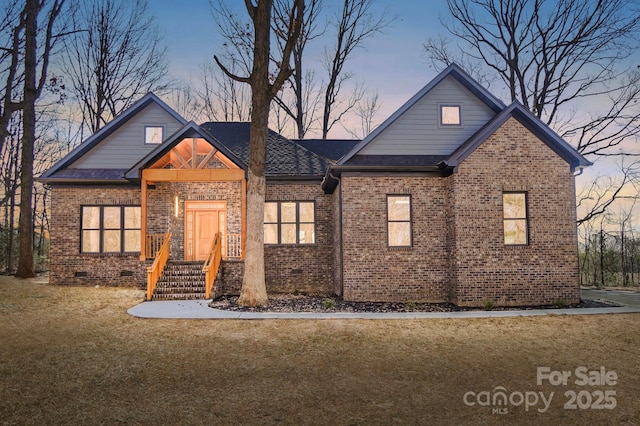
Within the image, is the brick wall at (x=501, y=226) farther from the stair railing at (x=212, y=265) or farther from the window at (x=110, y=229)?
the window at (x=110, y=229)

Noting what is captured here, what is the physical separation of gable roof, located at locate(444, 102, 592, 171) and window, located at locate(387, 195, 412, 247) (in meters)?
1.74

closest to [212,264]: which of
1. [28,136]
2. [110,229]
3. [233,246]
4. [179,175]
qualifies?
[233,246]

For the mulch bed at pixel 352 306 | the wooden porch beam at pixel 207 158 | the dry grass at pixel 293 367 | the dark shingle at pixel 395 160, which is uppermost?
the wooden porch beam at pixel 207 158

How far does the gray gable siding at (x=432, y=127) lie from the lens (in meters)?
13.4

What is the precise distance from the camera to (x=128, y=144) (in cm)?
1655

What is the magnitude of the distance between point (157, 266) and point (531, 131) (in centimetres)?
1160

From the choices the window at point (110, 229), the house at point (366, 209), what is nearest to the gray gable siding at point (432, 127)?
the house at point (366, 209)

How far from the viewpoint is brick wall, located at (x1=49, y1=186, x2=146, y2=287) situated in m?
15.7

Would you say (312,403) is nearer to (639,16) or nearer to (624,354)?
(624,354)

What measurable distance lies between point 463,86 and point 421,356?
9.39 meters

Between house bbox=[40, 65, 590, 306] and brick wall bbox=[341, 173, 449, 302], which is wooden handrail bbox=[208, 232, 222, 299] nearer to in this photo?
house bbox=[40, 65, 590, 306]

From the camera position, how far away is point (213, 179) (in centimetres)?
1426

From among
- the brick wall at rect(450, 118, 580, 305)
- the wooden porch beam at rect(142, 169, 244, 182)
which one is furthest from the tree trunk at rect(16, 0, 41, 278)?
the brick wall at rect(450, 118, 580, 305)

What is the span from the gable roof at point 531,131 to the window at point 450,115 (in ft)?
3.41
